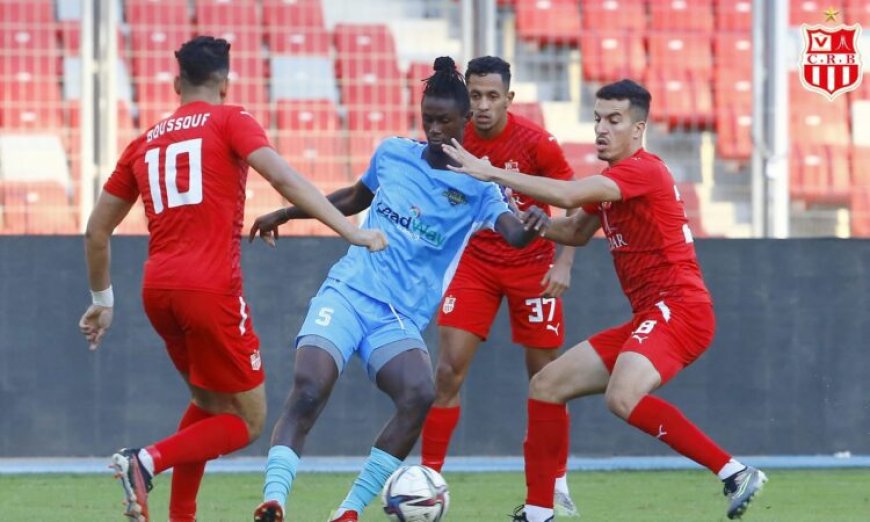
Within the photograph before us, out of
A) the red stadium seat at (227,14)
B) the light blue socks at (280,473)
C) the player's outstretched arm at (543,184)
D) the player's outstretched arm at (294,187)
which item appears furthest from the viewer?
the red stadium seat at (227,14)

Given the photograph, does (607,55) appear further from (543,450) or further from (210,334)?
(210,334)

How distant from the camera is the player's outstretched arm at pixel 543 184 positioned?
6770 mm

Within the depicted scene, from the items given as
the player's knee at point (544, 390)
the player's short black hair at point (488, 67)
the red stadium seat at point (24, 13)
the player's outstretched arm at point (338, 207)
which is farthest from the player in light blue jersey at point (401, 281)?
the red stadium seat at point (24, 13)

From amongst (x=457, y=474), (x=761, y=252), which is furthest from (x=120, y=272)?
(x=761, y=252)

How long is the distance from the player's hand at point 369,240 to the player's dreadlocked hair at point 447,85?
0.89m

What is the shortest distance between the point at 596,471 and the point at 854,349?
229cm

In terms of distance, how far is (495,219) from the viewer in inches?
283

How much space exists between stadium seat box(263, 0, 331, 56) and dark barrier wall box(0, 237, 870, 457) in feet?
9.73

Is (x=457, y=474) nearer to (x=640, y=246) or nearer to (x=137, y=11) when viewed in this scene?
(x=640, y=246)

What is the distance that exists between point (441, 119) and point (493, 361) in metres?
4.92

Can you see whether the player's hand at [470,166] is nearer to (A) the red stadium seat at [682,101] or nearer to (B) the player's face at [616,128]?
(B) the player's face at [616,128]

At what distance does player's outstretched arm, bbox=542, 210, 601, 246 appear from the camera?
7691 millimetres

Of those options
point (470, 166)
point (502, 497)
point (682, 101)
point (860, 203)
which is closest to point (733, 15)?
point (682, 101)

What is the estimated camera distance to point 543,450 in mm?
7426
